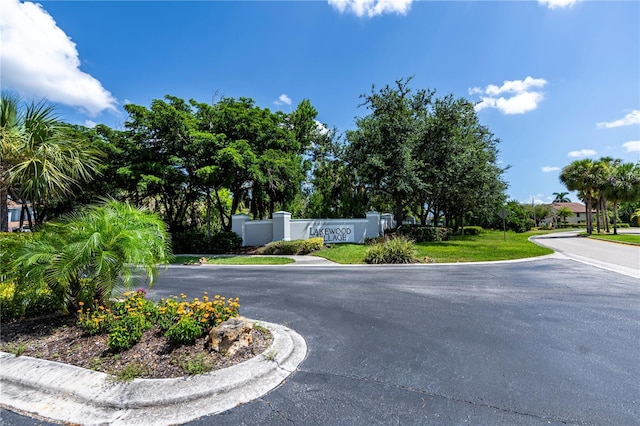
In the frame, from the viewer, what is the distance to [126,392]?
304 centimetres

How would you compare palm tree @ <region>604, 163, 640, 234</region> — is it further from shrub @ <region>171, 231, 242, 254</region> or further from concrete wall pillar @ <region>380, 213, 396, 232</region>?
shrub @ <region>171, 231, 242, 254</region>

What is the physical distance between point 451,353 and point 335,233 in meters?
16.2

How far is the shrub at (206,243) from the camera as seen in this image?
723 inches

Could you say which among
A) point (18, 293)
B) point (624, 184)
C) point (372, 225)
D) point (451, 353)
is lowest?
point (451, 353)

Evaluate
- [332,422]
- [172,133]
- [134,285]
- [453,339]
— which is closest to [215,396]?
[332,422]

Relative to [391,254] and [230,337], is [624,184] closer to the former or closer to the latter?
[391,254]

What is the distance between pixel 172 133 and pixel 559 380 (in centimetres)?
1809

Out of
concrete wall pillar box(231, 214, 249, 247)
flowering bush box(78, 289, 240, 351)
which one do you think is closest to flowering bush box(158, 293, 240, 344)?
flowering bush box(78, 289, 240, 351)

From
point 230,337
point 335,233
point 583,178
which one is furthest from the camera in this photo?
point 583,178

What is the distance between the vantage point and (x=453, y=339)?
4.44 meters

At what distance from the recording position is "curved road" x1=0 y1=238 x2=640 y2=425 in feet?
9.21

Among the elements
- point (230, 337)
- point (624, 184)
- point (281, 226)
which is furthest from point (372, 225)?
point (624, 184)

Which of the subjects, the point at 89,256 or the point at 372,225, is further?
the point at 372,225

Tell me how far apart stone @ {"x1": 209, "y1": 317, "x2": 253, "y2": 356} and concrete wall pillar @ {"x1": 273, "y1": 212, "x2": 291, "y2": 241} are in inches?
569
